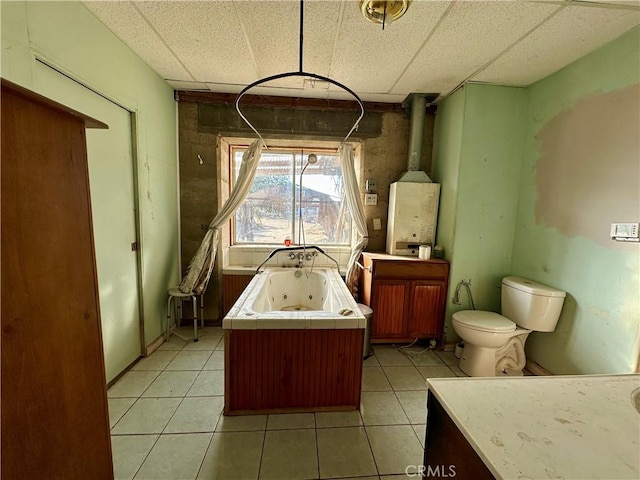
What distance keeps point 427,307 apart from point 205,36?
9.58 feet

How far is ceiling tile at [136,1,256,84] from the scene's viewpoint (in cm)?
156

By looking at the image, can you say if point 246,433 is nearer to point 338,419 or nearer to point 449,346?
point 338,419

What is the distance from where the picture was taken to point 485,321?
2137 mm

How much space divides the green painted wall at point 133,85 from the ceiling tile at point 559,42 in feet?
9.31

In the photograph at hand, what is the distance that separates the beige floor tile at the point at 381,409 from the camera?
1675mm

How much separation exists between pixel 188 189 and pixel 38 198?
231cm

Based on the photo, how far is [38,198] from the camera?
2.34 feet

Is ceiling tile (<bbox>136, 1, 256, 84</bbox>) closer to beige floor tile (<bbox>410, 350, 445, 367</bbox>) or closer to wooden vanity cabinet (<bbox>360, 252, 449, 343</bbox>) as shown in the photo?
wooden vanity cabinet (<bbox>360, 252, 449, 343</bbox>)

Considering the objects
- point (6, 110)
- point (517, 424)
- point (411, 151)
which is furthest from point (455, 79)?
point (6, 110)

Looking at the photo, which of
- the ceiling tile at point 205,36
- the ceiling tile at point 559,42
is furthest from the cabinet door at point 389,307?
the ceiling tile at point 205,36

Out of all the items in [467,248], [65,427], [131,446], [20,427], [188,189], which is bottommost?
[131,446]

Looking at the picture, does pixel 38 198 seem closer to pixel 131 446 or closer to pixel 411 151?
pixel 131 446

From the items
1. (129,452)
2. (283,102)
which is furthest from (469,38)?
(129,452)

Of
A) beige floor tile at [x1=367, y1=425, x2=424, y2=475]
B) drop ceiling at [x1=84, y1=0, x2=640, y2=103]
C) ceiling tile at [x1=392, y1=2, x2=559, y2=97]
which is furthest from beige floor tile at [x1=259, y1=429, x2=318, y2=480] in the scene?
ceiling tile at [x1=392, y1=2, x2=559, y2=97]
